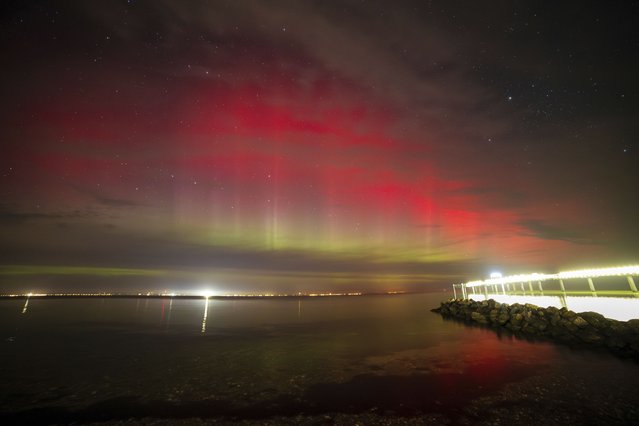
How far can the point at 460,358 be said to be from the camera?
701 inches

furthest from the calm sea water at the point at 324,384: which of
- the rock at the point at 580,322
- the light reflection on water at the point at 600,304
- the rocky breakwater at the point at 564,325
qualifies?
the light reflection on water at the point at 600,304

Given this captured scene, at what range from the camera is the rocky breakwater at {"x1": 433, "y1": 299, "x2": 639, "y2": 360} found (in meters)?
17.2

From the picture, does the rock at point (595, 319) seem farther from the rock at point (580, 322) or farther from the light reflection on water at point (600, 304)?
the light reflection on water at point (600, 304)

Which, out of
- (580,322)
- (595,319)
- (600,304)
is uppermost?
(600,304)

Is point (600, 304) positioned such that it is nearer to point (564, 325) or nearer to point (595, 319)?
point (595, 319)

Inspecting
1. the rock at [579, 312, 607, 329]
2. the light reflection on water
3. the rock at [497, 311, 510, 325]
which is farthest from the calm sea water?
the rock at [497, 311, 510, 325]

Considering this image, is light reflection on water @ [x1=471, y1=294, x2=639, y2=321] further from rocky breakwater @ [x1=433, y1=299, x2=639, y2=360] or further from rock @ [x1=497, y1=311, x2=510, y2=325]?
rock @ [x1=497, y1=311, x2=510, y2=325]

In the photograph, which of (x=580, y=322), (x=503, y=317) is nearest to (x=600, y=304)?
(x=580, y=322)

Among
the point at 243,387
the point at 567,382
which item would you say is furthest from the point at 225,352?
the point at 567,382

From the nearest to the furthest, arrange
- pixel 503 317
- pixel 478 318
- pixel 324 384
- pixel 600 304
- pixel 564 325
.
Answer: pixel 324 384 < pixel 600 304 < pixel 564 325 < pixel 503 317 < pixel 478 318

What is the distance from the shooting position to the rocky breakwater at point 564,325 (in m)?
17.2

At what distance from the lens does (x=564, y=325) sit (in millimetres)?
22062

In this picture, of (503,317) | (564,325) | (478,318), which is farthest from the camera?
(478,318)

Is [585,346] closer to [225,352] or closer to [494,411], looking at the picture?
[494,411]
